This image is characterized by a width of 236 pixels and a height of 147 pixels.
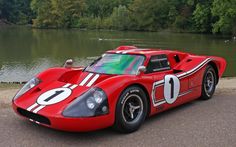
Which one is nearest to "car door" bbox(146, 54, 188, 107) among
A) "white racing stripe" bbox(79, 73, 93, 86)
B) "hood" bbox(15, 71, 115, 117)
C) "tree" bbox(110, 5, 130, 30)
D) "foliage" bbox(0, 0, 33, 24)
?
"hood" bbox(15, 71, 115, 117)

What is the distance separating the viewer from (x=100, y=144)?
510cm

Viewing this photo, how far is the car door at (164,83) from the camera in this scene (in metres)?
6.21

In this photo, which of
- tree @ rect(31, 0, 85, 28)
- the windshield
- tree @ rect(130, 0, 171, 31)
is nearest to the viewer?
the windshield

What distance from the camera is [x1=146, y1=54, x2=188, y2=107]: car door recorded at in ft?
20.4

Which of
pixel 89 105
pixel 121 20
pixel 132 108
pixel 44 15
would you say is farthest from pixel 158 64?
pixel 44 15

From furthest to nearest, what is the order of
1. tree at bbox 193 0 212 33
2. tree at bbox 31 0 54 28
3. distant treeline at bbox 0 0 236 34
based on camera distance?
tree at bbox 31 0 54 28, tree at bbox 193 0 212 33, distant treeline at bbox 0 0 236 34

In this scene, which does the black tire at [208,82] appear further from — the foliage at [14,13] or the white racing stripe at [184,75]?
the foliage at [14,13]

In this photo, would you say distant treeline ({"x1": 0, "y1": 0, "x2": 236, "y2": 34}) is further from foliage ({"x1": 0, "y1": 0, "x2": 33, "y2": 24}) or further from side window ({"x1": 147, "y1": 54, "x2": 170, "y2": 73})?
side window ({"x1": 147, "y1": 54, "x2": 170, "y2": 73})

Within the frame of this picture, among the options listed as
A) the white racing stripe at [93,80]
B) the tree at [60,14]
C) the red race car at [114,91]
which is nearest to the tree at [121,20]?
the tree at [60,14]

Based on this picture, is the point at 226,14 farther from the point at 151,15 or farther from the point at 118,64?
the point at 118,64

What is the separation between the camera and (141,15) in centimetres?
8600

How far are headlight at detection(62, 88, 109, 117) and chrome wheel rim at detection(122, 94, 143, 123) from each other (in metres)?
0.41

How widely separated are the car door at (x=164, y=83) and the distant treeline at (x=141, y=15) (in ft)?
178

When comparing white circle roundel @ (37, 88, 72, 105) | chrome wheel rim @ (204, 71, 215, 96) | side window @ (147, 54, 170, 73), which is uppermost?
side window @ (147, 54, 170, 73)
